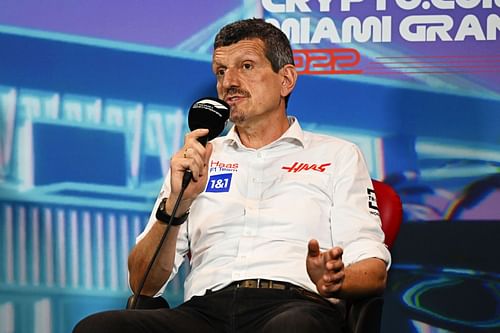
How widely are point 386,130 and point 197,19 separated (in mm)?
839

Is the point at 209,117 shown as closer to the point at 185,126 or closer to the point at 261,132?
the point at 261,132

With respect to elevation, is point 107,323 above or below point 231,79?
below

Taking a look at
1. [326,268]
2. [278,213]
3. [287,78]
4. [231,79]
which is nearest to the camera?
[326,268]

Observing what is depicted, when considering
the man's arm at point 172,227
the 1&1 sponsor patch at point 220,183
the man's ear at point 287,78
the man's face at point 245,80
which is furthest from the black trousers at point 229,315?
the man's ear at point 287,78

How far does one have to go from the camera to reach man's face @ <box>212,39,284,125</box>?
119 inches

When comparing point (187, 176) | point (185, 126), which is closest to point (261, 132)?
point (185, 126)

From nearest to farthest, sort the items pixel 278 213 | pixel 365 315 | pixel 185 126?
pixel 365 315
pixel 278 213
pixel 185 126

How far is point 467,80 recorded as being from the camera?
3.34 meters

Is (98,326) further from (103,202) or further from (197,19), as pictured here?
(197,19)

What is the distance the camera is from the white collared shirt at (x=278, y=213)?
2795 millimetres

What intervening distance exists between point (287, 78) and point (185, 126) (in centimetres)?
58

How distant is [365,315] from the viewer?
7.98 feet

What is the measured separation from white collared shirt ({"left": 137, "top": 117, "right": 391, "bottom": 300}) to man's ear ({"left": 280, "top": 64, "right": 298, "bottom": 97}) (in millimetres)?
129

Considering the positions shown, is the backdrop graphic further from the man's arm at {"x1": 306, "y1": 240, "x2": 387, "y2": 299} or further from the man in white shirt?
the man's arm at {"x1": 306, "y1": 240, "x2": 387, "y2": 299}
